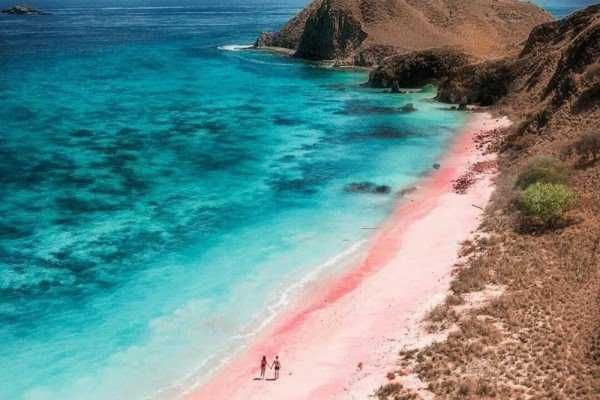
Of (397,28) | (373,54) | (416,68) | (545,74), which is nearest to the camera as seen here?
(545,74)

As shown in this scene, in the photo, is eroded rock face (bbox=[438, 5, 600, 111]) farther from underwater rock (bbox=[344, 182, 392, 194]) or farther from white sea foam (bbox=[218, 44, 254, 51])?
white sea foam (bbox=[218, 44, 254, 51])

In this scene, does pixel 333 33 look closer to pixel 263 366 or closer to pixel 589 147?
pixel 589 147

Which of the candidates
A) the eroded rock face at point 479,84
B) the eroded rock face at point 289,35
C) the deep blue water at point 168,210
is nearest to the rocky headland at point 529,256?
the eroded rock face at point 479,84

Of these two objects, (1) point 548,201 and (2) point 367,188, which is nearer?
Result: (1) point 548,201

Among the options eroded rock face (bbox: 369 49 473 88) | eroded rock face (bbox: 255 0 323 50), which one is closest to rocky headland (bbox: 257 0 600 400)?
eroded rock face (bbox: 369 49 473 88)

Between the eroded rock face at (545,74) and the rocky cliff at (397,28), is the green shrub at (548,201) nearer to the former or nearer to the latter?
the eroded rock face at (545,74)

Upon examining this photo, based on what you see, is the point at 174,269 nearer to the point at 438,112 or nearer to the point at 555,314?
the point at 555,314

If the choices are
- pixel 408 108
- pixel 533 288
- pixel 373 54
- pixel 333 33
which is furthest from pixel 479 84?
pixel 533 288
